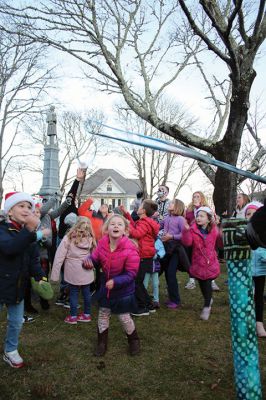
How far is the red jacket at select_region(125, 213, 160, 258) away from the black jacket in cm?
221

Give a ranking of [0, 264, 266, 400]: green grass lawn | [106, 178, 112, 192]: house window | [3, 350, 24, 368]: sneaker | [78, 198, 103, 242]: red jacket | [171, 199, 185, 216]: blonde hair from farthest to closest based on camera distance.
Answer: [106, 178, 112, 192]: house window, [78, 198, 103, 242]: red jacket, [171, 199, 185, 216]: blonde hair, [3, 350, 24, 368]: sneaker, [0, 264, 266, 400]: green grass lawn

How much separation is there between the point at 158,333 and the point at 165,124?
756cm

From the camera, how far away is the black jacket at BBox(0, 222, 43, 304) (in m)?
3.19

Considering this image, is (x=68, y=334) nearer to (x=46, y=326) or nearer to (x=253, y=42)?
(x=46, y=326)

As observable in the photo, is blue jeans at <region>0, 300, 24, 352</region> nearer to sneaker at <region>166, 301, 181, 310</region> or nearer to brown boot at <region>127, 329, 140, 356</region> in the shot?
brown boot at <region>127, 329, 140, 356</region>

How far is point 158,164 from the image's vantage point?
29.6 meters

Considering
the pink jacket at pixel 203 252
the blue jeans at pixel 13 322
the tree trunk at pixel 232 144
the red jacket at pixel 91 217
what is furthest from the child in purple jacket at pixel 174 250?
the tree trunk at pixel 232 144

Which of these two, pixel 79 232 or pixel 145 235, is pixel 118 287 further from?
pixel 145 235

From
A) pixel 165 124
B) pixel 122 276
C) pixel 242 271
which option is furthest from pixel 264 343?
pixel 165 124

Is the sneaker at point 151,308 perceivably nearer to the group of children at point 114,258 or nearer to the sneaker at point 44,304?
the group of children at point 114,258

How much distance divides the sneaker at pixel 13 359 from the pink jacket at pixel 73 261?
142 centimetres

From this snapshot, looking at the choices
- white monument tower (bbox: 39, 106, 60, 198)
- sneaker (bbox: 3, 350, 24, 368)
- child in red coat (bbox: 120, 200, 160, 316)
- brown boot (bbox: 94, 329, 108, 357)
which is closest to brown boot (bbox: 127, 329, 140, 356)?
brown boot (bbox: 94, 329, 108, 357)

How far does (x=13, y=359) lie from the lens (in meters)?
3.44

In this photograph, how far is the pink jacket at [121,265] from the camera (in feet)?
12.5
